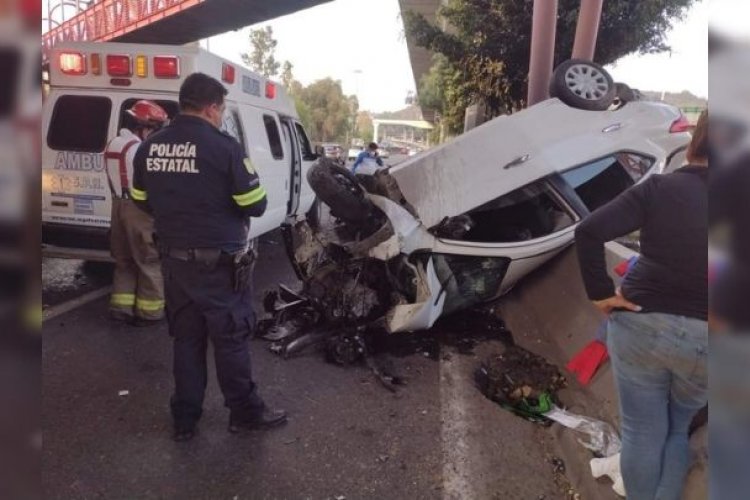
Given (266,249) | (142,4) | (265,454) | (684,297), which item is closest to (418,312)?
(265,454)

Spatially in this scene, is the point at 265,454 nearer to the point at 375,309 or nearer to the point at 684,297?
the point at 375,309

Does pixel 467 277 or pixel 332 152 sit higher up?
pixel 467 277

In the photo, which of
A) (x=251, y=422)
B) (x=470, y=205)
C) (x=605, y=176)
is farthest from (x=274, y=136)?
(x=251, y=422)

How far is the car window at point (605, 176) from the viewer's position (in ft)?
14.6

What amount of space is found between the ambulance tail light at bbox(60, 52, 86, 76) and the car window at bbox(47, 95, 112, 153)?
0.73ft

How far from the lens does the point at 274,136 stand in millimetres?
7266

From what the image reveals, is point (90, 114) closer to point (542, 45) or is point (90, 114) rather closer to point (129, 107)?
point (129, 107)

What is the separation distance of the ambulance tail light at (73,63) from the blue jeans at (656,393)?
5.09 meters

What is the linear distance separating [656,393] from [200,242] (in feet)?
7.17

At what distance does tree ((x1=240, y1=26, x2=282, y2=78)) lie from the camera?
63188mm

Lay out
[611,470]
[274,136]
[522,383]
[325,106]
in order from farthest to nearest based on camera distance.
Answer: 1. [325,106]
2. [274,136]
3. [522,383]
4. [611,470]

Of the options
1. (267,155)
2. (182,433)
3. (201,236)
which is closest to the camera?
(201,236)

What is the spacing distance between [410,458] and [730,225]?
253 cm

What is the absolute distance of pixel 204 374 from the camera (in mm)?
3150
